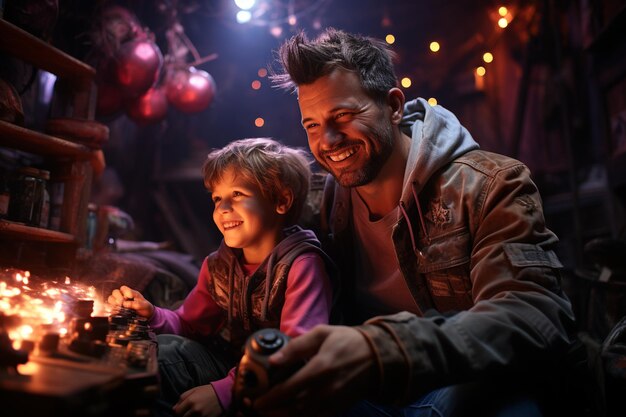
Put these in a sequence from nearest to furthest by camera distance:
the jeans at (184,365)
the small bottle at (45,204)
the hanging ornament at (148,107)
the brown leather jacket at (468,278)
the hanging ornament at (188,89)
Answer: the brown leather jacket at (468,278), the jeans at (184,365), the small bottle at (45,204), the hanging ornament at (148,107), the hanging ornament at (188,89)

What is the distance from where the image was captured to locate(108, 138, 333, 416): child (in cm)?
215

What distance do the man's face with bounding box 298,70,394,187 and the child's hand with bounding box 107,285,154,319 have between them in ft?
3.70

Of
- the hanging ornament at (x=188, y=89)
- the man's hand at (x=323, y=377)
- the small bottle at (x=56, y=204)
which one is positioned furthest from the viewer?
the hanging ornament at (x=188, y=89)

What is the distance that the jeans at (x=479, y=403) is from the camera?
1.68 metres

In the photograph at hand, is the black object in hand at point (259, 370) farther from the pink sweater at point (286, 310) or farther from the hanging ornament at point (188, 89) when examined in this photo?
the hanging ornament at point (188, 89)

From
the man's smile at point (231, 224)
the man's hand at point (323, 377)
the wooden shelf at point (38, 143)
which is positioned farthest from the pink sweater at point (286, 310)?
the wooden shelf at point (38, 143)

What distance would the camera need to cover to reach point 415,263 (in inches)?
88.0

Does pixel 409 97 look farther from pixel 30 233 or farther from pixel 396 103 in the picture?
pixel 30 233

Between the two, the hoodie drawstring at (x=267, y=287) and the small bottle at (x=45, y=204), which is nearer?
the hoodie drawstring at (x=267, y=287)

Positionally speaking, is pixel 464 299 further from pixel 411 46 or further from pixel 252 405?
pixel 411 46

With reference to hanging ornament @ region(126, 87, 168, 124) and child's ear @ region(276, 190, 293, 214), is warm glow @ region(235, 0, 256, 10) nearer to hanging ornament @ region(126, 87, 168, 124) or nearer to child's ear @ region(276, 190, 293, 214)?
hanging ornament @ region(126, 87, 168, 124)

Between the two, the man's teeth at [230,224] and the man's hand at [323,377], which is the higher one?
the man's teeth at [230,224]

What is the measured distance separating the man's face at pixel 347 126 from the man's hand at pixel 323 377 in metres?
1.17

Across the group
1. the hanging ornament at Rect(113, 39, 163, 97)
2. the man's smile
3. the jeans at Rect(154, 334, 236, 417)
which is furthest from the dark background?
the jeans at Rect(154, 334, 236, 417)
